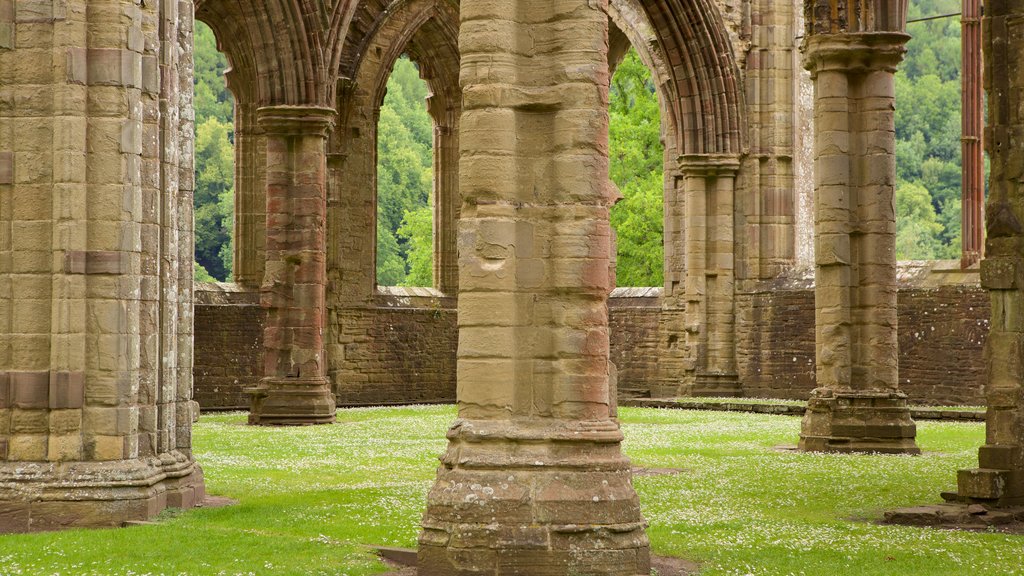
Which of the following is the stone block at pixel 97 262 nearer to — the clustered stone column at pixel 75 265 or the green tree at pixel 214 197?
the clustered stone column at pixel 75 265

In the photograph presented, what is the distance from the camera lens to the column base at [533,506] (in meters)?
6.71

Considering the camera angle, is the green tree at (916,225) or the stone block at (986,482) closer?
the stone block at (986,482)

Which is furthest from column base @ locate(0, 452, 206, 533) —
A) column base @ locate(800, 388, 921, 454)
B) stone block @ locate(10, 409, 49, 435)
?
column base @ locate(800, 388, 921, 454)

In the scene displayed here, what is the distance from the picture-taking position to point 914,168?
144 ft

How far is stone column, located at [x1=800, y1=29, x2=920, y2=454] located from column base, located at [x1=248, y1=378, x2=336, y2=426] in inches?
270

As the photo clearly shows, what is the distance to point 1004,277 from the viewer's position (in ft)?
31.8

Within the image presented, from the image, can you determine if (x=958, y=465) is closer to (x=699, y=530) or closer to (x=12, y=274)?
(x=699, y=530)

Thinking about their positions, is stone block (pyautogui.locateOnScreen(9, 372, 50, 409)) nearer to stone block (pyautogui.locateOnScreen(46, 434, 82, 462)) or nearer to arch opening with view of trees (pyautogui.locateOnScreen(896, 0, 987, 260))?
stone block (pyautogui.locateOnScreen(46, 434, 82, 462))

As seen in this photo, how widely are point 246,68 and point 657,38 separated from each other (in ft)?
21.2

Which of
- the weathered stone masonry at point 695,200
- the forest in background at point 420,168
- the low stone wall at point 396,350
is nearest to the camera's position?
the weathered stone masonry at point 695,200

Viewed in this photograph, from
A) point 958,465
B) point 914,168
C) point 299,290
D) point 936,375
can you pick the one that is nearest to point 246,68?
point 299,290

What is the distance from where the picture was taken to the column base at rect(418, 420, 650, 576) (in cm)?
671

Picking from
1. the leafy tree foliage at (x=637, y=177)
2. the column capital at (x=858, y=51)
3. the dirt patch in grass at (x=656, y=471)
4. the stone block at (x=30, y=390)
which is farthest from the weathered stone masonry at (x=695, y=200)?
the stone block at (x=30, y=390)

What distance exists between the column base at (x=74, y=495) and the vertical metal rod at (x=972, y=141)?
13947 mm
